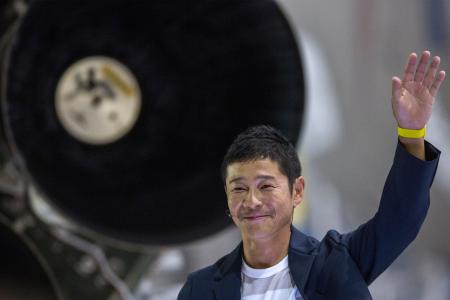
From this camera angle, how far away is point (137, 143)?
Answer: 8.50 feet

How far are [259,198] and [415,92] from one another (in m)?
0.29

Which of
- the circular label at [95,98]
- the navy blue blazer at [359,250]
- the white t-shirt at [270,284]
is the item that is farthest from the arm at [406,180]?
the circular label at [95,98]

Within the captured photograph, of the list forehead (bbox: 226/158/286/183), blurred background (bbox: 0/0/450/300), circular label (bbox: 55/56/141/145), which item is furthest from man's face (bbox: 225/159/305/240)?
circular label (bbox: 55/56/141/145)

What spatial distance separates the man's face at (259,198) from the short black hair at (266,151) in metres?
0.01

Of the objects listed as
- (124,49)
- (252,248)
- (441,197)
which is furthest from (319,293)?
(124,49)

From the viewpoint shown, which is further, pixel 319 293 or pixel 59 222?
pixel 59 222

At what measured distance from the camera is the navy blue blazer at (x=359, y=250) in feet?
3.81

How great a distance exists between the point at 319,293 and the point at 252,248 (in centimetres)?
13

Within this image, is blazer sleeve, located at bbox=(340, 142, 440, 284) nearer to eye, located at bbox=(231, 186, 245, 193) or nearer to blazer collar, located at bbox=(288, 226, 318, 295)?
blazer collar, located at bbox=(288, 226, 318, 295)

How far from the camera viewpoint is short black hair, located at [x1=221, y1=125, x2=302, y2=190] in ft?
4.05

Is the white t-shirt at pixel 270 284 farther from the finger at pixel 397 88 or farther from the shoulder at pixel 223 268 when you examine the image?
the finger at pixel 397 88

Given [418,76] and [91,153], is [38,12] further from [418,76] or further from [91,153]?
[418,76]

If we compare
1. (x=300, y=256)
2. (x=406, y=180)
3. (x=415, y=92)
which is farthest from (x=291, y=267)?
(x=415, y=92)

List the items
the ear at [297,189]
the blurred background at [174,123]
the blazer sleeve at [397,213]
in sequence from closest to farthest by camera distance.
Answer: the blazer sleeve at [397,213] → the ear at [297,189] → the blurred background at [174,123]
